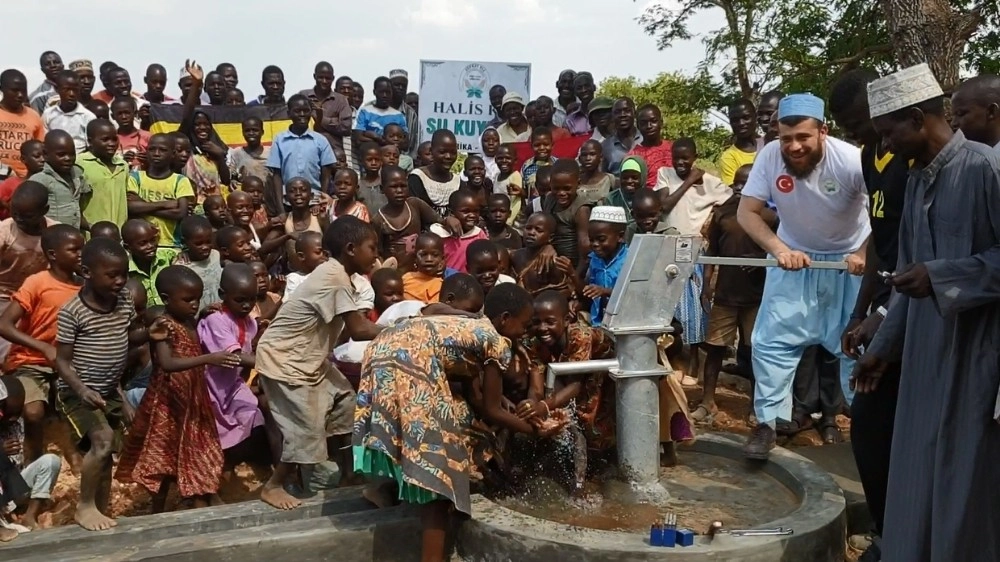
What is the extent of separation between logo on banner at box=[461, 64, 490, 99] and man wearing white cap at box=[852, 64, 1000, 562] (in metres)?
6.74

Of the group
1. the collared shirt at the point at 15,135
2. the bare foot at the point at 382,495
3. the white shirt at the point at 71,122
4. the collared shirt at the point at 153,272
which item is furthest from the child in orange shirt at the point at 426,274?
the white shirt at the point at 71,122

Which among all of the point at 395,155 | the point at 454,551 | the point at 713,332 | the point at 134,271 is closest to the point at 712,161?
the point at 395,155

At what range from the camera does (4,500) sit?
11.2ft

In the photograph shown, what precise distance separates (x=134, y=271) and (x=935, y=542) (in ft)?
14.4

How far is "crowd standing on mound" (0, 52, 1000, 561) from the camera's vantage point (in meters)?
2.72

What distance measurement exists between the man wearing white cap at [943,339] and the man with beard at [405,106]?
274 inches

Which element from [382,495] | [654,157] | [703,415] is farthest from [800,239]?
[654,157]

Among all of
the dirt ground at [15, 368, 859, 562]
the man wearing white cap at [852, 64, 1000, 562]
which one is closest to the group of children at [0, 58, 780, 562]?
the dirt ground at [15, 368, 859, 562]

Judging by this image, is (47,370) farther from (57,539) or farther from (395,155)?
(395,155)

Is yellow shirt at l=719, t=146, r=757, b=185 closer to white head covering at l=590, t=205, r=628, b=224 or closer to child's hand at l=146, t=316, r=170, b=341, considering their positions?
white head covering at l=590, t=205, r=628, b=224

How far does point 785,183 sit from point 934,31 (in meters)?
3.83

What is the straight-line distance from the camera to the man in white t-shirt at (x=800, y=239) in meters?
3.95

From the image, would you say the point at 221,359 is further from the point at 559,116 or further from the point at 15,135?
the point at 559,116

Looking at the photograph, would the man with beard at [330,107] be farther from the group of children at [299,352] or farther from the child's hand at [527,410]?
the child's hand at [527,410]
